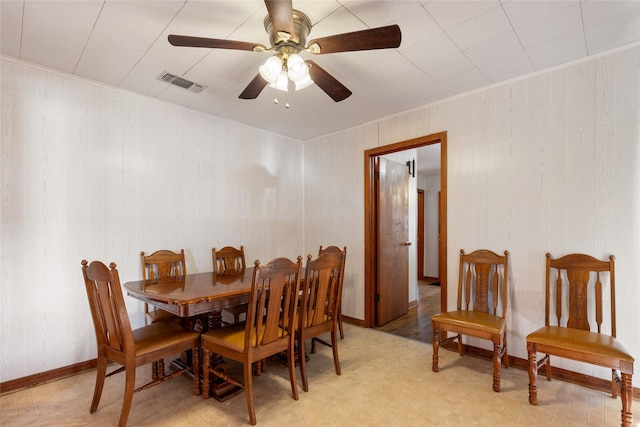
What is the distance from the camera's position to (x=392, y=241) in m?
4.12

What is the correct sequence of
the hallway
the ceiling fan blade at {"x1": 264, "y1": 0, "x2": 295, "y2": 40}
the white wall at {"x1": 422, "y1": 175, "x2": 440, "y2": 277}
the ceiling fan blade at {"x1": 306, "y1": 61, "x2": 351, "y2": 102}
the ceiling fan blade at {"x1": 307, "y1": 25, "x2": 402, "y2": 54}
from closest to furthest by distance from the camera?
1. the ceiling fan blade at {"x1": 264, "y1": 0, "x2": 295, "y2": 40}
2. the ceiling fan blade at {"x1": 307, "y1": 25, "x2": 402, "y2": 54}
3. the ceiling fan blade at {"x1": 306, "y1": 61, "x2": 351, "y2": 102}
4. the hallway
5. the white wall at {"x1": 422, "y1": 175, "x2": 440, "y2": 277}

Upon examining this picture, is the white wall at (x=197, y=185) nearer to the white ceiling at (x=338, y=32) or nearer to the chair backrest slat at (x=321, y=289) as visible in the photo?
the white ceiling at (x=338, y=32)

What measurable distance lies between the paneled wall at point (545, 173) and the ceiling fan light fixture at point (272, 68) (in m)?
2.02

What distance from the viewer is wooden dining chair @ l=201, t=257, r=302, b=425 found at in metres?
1.90

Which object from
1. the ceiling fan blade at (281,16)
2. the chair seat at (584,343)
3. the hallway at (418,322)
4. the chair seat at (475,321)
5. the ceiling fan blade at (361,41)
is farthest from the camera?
the hallway at (418,322)

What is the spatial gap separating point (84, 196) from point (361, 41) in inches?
103

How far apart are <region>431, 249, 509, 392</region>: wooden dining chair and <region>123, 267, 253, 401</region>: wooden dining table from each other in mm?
1649

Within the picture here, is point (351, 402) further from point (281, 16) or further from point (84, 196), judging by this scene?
point (84, 196)

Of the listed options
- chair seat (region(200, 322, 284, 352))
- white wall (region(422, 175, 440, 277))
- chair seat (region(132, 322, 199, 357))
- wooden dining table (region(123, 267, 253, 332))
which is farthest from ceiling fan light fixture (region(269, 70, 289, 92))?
white wall (region(422, 175, 440, 277))

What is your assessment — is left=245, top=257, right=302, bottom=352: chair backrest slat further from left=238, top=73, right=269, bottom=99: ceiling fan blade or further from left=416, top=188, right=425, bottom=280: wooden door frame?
left=416, top=188, right=425, bottom=280: wooden door frame

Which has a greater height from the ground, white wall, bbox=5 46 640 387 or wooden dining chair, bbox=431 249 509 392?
white wall, bbox=5 46 640 387

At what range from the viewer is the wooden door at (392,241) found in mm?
3887

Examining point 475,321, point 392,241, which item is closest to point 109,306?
point 475,321

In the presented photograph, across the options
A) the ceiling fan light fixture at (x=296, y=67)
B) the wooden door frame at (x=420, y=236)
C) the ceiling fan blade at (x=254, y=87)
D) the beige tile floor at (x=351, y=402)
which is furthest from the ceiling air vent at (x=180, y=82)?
the wooden door frame at (x=420, y=236)
